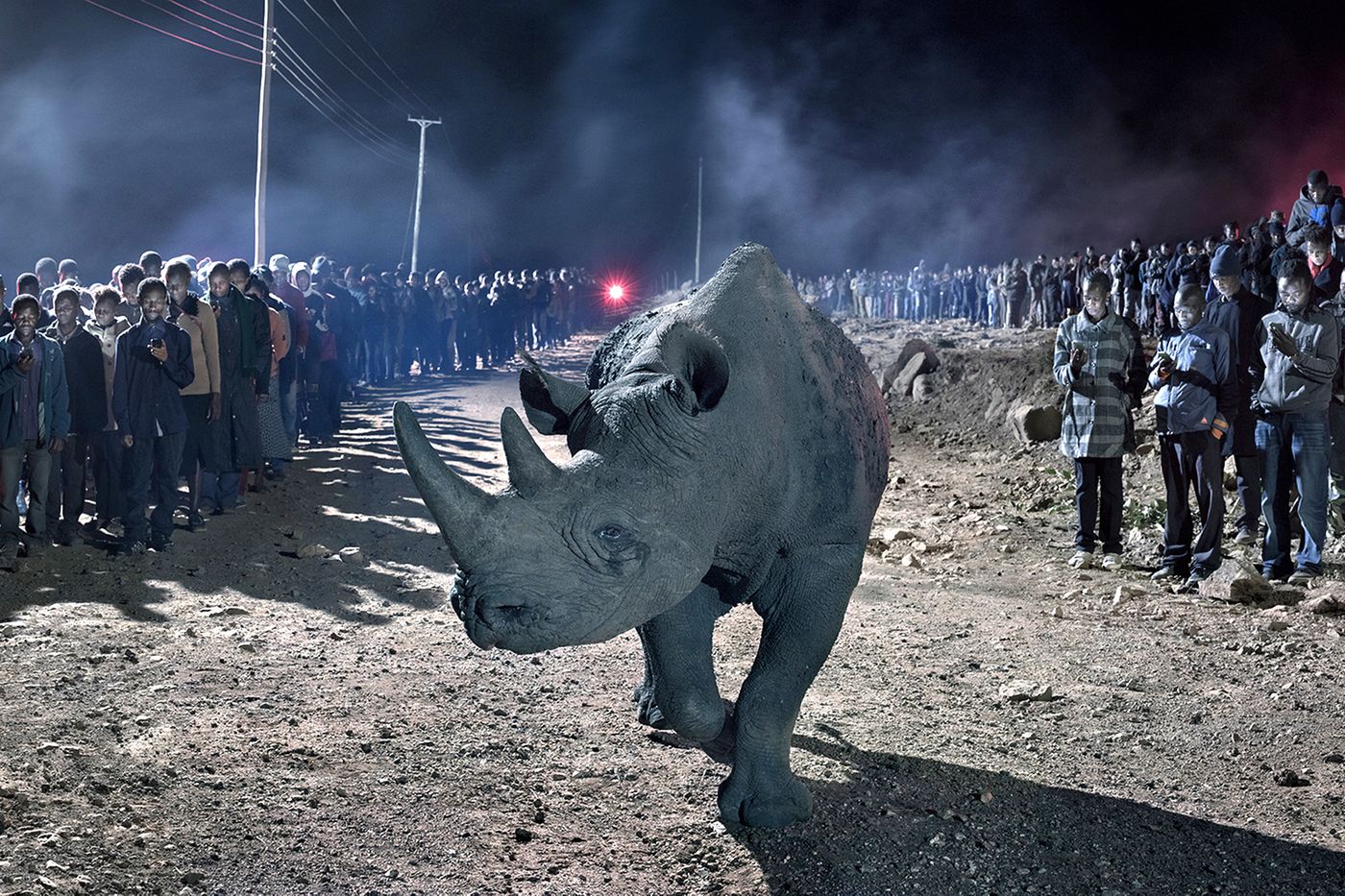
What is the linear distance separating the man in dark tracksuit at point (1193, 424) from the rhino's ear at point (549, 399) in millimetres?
5455

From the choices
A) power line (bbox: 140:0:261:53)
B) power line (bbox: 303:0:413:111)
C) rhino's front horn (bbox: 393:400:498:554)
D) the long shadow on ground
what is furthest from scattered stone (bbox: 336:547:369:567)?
power line (bbox: 303:0:413:111)

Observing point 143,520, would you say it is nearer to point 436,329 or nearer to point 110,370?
point 110,370

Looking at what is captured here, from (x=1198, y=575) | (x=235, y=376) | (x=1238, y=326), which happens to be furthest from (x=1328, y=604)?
(x=235, y=376)

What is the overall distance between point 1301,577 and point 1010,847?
476 cm

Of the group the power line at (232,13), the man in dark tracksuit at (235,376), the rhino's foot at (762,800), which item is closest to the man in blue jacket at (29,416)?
the man in dark tracksuit at (235,376)

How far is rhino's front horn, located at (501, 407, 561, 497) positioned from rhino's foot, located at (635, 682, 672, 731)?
7.81 feet

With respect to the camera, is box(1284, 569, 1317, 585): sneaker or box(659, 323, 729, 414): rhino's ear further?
box(1284, 569, 1317, 585): sneaker

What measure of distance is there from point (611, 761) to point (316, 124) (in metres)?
44.0

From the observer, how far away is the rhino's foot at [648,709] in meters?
5.56

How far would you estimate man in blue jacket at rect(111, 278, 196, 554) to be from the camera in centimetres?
876

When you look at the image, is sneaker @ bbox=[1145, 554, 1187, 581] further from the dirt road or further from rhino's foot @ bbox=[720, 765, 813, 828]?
rhino's foot @ bbox=[720, 765, 813, 828]

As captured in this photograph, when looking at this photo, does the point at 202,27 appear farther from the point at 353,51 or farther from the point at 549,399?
the point at 549,399

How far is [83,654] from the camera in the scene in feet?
21.2

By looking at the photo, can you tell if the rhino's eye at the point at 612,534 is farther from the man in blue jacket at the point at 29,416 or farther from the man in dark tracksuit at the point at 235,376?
the man in dark tracksuit at the point at 235,376
